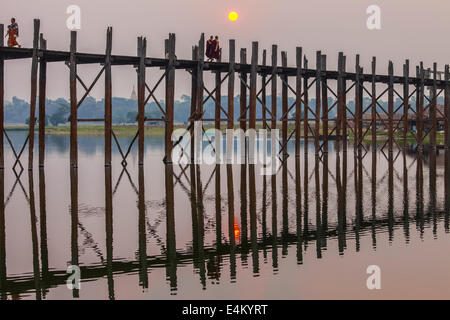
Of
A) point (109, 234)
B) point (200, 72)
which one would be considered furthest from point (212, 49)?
point (109, 234)

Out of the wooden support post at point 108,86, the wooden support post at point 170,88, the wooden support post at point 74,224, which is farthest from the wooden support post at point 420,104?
the wooden support post at point 74,224

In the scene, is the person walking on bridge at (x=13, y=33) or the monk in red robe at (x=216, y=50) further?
the monk in red robe at (x=216, y=50)

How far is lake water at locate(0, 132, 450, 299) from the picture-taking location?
9.65m

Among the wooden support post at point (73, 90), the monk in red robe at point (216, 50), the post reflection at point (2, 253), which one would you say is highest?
the monk in red robe at point (216, 50)

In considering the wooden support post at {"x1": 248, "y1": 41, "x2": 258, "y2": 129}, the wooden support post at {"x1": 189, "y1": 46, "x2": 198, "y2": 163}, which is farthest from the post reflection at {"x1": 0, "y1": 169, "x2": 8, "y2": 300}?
the wooden support post at {"x1": 248, "y1": 41, "x2": 258, "y2": 129}

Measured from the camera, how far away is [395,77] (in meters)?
38.0

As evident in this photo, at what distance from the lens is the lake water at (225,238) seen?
9648 millimetres

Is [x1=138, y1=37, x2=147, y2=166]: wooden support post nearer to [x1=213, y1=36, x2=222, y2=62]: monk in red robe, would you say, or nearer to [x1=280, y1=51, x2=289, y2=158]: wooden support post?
[x1=213, y1=36, x2=222, y2=62]: monk in red robe

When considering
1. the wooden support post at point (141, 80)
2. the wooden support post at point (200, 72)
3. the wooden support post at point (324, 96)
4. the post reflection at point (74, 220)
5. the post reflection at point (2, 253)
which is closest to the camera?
the post reflection at point (2, 253)

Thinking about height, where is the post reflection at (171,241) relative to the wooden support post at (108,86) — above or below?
below

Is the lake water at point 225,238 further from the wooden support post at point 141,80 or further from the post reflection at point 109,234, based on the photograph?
the wooden support post at point 141,80

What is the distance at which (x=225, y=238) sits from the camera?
42.4ft
